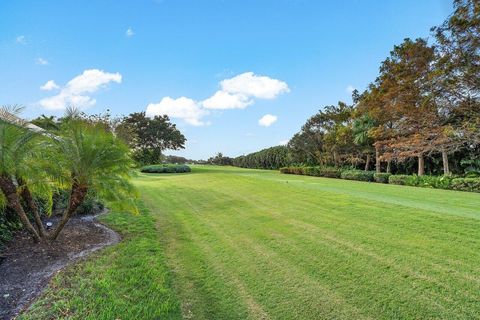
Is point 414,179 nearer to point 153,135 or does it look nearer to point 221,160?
point 153,135

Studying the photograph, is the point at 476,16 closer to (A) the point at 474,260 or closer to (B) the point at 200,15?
(B) the point at 200,15

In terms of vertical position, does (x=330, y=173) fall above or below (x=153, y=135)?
below

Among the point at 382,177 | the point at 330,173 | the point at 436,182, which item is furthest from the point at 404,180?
the point at 330,173

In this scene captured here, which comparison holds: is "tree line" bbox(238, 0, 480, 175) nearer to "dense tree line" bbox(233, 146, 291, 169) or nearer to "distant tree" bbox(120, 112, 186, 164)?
"dense tree line" bbox(233, 146, 291, 169)

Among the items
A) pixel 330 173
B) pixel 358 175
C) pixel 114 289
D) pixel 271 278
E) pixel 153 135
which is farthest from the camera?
pixel 153 135

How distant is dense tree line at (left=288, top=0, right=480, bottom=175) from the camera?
13.4 metres

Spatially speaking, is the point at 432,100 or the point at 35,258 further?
the point at 432,100

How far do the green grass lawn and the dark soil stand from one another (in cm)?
24

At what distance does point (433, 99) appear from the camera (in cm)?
1555

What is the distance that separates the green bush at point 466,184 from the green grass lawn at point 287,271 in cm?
804

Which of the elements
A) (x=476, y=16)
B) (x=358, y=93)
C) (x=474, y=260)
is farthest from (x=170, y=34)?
(x=358, y=93)

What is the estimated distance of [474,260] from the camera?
3596mm

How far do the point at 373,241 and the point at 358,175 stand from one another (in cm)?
1609

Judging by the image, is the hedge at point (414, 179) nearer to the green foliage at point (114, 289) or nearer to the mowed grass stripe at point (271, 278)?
the mowed grass stripe at point (271, 278)
